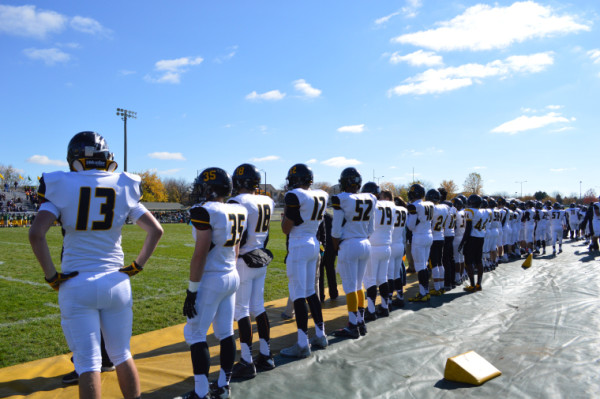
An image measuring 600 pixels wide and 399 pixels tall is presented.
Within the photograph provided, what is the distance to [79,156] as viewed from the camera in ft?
10.3

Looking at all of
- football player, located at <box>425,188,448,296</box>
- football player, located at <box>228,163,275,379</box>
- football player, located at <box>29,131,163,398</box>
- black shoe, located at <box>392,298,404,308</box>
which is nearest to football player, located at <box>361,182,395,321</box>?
black shoe, located at <box>392,298,404,308</box>

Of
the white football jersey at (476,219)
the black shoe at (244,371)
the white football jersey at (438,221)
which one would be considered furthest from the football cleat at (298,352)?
the white football jersey at (476,219)

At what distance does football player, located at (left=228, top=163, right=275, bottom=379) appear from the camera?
4406 millimetres

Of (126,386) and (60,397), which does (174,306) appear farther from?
(126,386)

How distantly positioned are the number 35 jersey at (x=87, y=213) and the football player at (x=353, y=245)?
131 inches

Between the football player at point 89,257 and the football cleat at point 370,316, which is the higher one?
the football player at point 89,257

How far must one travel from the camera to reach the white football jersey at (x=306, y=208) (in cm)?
505

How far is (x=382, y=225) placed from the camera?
21.9 ft

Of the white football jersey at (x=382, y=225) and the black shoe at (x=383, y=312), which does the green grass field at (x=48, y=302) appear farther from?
the white football jersey at (x=382, y=225)

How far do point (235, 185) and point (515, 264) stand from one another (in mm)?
11708

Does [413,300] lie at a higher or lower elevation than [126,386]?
lower

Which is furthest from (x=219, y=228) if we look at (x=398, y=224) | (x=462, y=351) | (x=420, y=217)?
(x=420, y=217)

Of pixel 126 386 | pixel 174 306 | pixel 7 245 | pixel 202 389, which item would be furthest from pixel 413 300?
pixel 7 245

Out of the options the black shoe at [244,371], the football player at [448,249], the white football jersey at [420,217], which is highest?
the white football jersey at [420,217]
